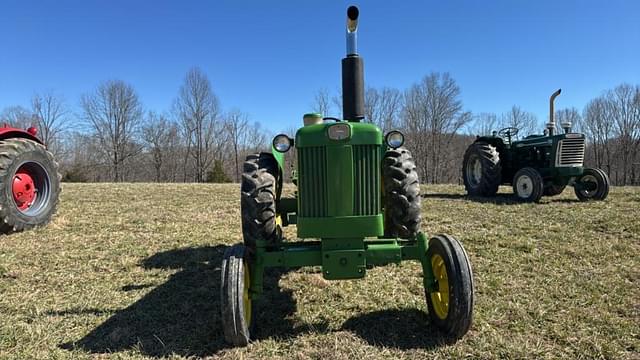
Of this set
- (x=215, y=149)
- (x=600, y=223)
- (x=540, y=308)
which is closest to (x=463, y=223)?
(x=600, y=223)

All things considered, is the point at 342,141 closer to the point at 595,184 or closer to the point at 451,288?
the point at 451,288

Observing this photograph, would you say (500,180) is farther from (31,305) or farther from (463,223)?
(31,305)

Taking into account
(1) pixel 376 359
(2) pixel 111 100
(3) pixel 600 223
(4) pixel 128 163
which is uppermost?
(2) pixel 111 100

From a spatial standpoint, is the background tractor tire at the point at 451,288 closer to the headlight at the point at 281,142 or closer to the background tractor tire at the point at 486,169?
the headlight at the point at 281,142

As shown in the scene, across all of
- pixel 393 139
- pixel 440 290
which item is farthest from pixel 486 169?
pixel 440 290

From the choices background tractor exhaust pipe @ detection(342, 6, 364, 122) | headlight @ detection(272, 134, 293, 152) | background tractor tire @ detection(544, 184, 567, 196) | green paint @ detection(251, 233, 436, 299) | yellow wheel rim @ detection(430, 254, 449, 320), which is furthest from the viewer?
background tractor tire @ detection(544, 184, 567, 196)

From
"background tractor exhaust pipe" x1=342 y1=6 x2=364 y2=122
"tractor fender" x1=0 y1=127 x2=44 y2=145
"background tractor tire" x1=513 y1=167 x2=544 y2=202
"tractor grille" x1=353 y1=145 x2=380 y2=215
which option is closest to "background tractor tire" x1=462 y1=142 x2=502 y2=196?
"background tractor tire" x1=513 y1=167 x2=544 y2=202

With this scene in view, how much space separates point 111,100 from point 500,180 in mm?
43202

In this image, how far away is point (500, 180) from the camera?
9938 millimetres

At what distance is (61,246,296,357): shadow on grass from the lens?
2.87 meters

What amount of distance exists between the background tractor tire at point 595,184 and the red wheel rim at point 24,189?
10.7 meters

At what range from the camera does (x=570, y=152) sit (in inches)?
357

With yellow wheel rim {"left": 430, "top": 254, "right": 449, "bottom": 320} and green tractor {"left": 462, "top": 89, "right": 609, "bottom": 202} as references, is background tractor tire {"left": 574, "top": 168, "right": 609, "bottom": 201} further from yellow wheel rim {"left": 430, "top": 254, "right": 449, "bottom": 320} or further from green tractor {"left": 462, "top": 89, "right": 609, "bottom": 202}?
yellow wheel rim {"left": 430, "top": 254, "right": 449, "bottom": 320}

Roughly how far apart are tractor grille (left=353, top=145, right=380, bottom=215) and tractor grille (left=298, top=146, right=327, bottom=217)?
23 cm
